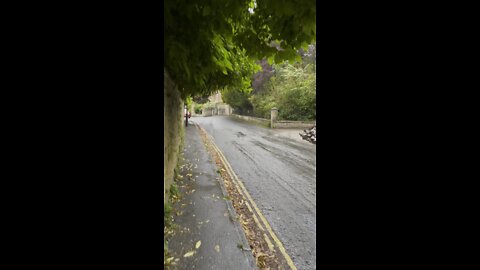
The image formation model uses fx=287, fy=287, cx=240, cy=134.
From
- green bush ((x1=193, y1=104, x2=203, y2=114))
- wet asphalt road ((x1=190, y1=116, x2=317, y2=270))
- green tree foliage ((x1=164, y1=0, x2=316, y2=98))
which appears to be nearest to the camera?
green tree foliage ((x1=164, y1=0, x2=316, y2=98))

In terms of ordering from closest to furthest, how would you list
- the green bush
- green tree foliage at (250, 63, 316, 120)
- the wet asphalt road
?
the wet asphalt road → green tree foliage at (250, 63, 316, 120) → the green bush

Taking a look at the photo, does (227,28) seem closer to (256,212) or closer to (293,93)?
(256,212)

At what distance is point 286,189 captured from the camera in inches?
297

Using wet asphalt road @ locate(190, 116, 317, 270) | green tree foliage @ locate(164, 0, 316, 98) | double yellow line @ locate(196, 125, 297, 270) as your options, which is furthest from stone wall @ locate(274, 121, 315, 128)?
green tree foliage @ locate(164, 0, 316, 98)

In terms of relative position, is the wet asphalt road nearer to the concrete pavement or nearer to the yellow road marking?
the yellow road marking

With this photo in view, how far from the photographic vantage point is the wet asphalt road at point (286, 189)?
4695 millimetres

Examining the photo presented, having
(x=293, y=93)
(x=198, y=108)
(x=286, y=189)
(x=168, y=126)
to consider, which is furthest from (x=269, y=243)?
(x=198, y=108)

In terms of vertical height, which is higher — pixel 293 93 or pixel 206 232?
pixel 293 93

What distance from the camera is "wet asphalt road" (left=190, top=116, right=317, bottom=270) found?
470cm
